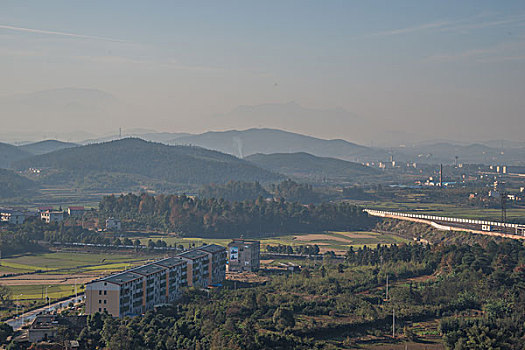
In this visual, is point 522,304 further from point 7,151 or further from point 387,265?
point 7,151

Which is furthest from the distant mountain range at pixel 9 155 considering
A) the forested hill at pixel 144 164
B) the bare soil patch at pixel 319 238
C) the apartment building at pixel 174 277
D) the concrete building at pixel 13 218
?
the apartment building at pixel 174 277

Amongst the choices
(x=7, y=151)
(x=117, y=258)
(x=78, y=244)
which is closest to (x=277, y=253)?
(x=117, y=258)

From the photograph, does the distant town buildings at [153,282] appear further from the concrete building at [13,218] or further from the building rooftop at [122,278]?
the concrete building at [13,218]

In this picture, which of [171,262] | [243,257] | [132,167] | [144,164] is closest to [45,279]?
[171,262]

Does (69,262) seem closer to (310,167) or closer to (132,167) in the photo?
(132,167)

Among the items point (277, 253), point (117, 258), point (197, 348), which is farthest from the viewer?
point (277, 253)

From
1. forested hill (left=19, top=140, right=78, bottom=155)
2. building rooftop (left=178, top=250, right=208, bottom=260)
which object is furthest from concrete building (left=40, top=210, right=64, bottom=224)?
forested hill (left=19, top=140, right=78, bottom=155)
